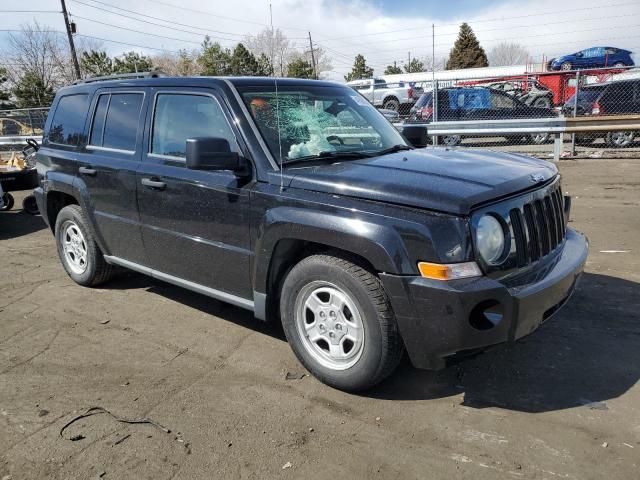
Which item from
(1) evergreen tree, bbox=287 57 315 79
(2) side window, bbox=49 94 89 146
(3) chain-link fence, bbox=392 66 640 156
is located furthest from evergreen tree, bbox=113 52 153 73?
(2) side window, bbox=49 94 89 146

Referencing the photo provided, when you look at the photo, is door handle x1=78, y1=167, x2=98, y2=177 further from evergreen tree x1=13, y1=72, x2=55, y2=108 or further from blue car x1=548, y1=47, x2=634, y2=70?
evergreen tree x1=13, y1=72, x2=55, y2=108

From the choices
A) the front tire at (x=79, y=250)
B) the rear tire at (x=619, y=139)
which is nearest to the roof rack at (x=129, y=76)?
the front tire at (x=79, y=250)

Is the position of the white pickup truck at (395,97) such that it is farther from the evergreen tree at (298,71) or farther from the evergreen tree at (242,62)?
the evergreen tree at (242,62)

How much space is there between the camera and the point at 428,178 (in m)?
3.08

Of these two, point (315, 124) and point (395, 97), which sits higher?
point (395, 97)

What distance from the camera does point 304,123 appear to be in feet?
12.6

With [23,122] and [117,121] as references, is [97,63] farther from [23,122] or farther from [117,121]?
[117,121]

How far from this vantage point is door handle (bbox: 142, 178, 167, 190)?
402 cm

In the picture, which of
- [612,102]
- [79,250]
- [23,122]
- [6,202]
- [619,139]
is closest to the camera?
[79,250]

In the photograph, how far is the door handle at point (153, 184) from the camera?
402 cm

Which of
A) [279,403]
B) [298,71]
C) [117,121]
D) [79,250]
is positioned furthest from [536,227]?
[298,71]

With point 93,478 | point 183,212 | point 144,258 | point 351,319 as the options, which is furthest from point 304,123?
point 93,478

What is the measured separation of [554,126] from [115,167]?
11.4 m

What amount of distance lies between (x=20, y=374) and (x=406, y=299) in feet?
8.82
